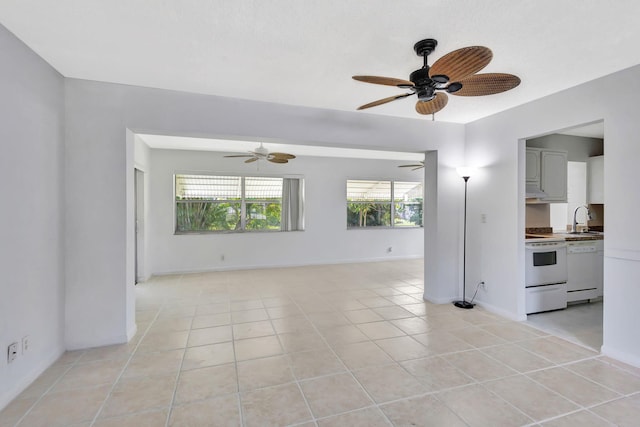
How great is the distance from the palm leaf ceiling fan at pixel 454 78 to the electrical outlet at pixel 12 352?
282 centimetres

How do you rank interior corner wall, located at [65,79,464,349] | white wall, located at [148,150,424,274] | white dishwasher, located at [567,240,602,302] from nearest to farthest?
interior corner wall, located at [65,79,464,349]
white dishwasher, located at [567,240,602,302]
white wall, located at [148,150,424,274]

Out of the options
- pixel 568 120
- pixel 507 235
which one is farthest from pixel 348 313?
pixel 568 120

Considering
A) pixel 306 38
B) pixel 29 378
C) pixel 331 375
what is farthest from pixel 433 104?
pixel 29 378

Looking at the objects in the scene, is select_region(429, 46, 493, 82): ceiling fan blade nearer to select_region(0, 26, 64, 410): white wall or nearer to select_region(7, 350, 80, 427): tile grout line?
select_region(0, 26, 64, 410): white wall

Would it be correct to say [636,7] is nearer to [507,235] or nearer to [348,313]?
[507,235]

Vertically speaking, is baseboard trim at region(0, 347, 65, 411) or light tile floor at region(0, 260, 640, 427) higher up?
baseboard trim at region(0, 347, 65, 411)

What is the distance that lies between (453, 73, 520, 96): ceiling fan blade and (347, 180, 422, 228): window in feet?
16.0

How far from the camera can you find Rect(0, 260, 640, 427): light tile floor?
6.02 feet

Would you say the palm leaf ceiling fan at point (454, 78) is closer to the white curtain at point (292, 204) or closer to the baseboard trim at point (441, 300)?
the baseboard trim at point (441, 300)

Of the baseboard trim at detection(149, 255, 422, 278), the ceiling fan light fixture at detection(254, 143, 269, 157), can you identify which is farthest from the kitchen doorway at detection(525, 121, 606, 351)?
the ceiling fan light fixture at detection(254, 143, 269, 157)

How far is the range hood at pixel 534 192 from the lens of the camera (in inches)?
155

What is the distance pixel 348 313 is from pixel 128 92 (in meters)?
3.26

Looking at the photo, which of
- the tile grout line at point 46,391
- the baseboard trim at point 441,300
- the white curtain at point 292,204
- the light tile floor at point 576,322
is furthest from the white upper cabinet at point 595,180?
the tile grout line at point 46,391

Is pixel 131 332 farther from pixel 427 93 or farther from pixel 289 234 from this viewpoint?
pixel 289 234
